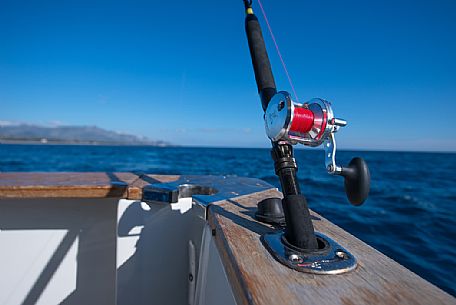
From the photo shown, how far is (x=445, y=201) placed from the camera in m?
6.79

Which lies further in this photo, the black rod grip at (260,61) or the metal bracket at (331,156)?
the black rod grip at (260,61)

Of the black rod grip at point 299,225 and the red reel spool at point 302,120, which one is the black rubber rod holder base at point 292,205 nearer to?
the black rod grip at point 299,225

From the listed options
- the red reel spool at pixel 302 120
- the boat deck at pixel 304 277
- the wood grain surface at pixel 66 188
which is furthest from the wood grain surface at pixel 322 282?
the wood grain surface at pixel 66 188

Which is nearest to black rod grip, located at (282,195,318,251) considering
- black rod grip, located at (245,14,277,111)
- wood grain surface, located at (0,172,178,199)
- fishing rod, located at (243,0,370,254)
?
fishing rod, located at (243,0,370,254)

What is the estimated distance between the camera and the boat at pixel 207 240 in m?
0.54

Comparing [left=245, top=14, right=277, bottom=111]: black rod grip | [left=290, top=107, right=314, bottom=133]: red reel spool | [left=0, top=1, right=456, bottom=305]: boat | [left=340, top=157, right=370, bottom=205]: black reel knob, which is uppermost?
[left=245, top=14, right=277, bottom=111]: black rod grip

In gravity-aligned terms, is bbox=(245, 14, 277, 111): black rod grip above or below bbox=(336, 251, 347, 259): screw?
above

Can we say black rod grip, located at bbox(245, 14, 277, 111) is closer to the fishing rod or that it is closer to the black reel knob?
the fishing rod

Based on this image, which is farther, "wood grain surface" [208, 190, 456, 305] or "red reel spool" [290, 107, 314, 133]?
"red reel spool" [290, 107, 314, 133]

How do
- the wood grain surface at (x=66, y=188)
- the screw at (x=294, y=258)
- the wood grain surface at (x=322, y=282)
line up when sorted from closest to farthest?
the wood grain surface at (x=322, y=282)
the screw at (x=294, y=258)
the wood grain surface at (x=66, y=188)

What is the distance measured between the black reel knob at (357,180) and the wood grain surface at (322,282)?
0.50 feet

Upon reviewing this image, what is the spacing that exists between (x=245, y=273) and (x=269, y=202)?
0.35m

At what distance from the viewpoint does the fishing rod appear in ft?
2.01

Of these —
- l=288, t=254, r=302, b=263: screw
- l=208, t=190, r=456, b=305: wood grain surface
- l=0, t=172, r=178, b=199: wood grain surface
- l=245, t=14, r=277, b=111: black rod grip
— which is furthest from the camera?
l=0, t=172, r=178, b=199: wood grain surface
